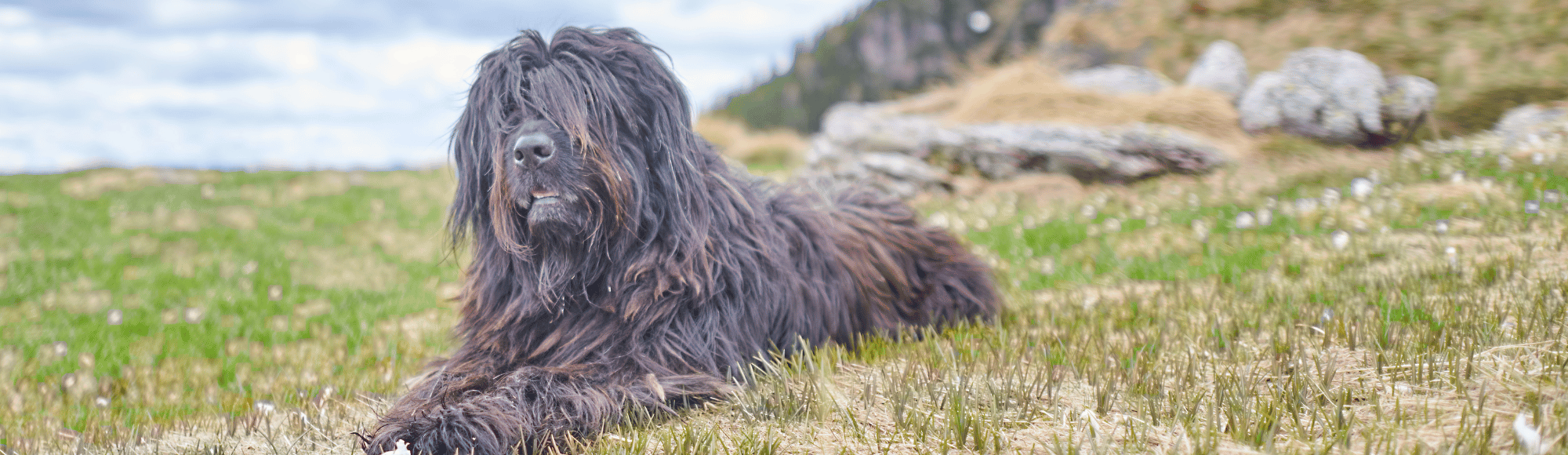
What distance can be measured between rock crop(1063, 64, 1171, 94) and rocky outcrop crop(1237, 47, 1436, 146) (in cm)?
207

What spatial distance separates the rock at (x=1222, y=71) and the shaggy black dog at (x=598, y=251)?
11.1m

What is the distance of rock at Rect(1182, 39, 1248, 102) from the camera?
41.8 ft

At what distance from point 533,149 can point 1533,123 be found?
1125 centimetres

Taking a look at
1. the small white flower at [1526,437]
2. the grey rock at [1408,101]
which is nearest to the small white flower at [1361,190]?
the grey rock at [1408,101]

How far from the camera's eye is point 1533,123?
930cm

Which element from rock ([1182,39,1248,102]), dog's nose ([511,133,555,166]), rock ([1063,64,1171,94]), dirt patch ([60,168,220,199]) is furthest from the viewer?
rock ([1063,64,1171,94])

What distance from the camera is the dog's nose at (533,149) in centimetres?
319

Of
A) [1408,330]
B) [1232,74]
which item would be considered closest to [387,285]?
[1408,330]

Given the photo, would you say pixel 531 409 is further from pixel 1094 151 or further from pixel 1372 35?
pixel 1372 35

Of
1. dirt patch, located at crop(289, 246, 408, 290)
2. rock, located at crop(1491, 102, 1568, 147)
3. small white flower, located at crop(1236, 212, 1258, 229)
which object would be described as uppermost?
rock, located at crop(1491, 102, 1568, 147)

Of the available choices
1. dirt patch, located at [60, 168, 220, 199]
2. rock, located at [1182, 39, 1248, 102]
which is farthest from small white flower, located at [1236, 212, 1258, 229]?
dirt patch, located at [60, 168, 220, 199]

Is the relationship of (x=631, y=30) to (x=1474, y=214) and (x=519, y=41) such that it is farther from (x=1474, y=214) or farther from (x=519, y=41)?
(x=1474, y=214)

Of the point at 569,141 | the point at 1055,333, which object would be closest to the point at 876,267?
the point at 1055,333

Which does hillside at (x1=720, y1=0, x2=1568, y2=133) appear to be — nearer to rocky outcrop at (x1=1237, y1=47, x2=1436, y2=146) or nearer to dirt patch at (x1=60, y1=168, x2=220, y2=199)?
rocky outcrop at (x1=1237, y1=47, x2=1436, y2=146)
